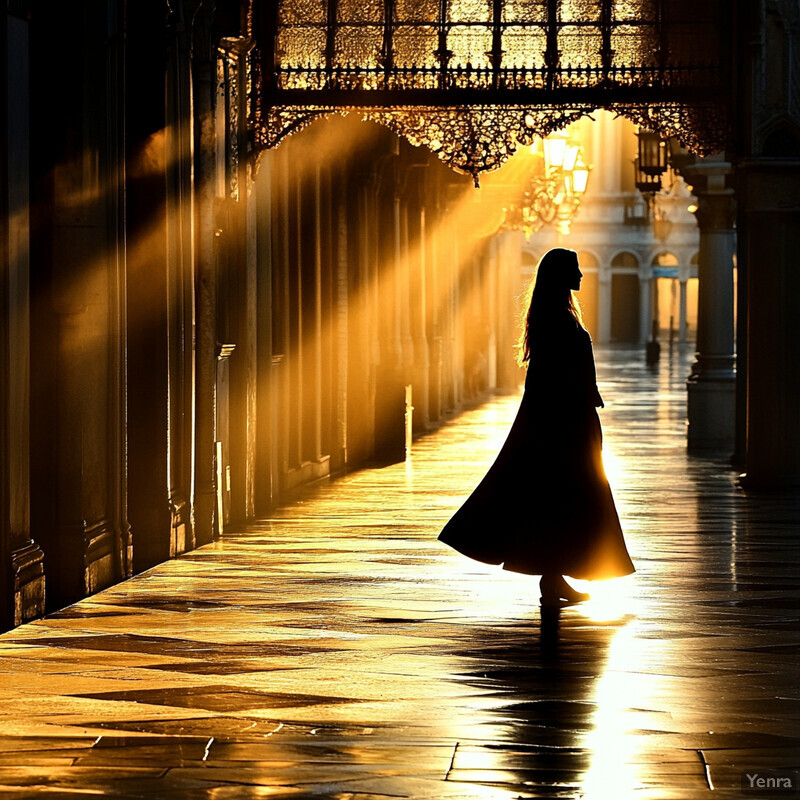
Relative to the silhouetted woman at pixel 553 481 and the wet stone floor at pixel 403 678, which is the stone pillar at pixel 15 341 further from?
the silhouetted woman at pixel 553 481

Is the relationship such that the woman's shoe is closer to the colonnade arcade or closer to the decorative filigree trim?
the colonnade arcade

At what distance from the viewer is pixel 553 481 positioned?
31.0 ft

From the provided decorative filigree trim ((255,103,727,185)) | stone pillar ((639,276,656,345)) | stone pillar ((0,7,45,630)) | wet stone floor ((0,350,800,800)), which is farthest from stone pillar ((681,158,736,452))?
stone pillar ((639,276,656,345))

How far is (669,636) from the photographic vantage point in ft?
28.6

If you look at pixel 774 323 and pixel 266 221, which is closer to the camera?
pixel 266 221

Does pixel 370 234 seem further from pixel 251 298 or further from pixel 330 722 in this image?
pixel 330 722

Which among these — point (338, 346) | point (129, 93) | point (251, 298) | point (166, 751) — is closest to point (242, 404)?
point (251, 298)

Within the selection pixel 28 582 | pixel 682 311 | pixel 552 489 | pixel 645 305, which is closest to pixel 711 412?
pixel 552 489

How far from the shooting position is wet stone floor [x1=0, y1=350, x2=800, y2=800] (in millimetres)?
5953

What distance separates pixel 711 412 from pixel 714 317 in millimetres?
1232

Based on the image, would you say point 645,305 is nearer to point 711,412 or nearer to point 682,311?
point 682,311

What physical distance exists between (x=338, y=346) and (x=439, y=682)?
39.8 ft

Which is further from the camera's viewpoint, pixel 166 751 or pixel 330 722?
pixel 330 722

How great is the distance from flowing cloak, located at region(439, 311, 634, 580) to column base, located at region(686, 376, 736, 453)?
43.5 ft
